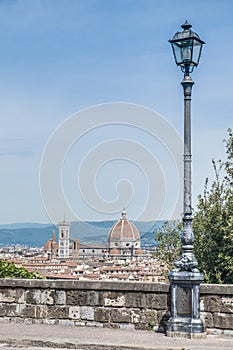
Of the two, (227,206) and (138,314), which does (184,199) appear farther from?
(227,206)

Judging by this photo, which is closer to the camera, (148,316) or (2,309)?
(148,316)

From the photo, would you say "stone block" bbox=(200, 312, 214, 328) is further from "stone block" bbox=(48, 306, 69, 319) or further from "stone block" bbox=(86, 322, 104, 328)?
"stone block" bbox=(48, 306, 69, 319)

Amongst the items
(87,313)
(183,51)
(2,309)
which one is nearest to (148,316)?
(87,313)

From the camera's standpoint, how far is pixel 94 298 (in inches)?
428

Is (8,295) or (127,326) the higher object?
(8,295)

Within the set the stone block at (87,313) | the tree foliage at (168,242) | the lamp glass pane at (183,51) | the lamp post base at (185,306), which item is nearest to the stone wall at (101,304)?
the stone block at (87,313)

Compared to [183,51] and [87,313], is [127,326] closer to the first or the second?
[87,313]

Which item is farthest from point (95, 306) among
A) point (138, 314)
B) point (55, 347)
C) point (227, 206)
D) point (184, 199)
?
point (227, 206)

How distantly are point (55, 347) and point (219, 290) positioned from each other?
8.82 ft

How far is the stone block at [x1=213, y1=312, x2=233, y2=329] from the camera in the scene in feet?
32.5

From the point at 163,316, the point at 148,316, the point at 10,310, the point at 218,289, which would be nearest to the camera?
the point at 218,289

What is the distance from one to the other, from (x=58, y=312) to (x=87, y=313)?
529mm

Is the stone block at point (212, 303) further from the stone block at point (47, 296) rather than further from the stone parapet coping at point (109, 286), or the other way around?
the stone block at point (47, 296)

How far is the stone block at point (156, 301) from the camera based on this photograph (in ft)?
34.0
